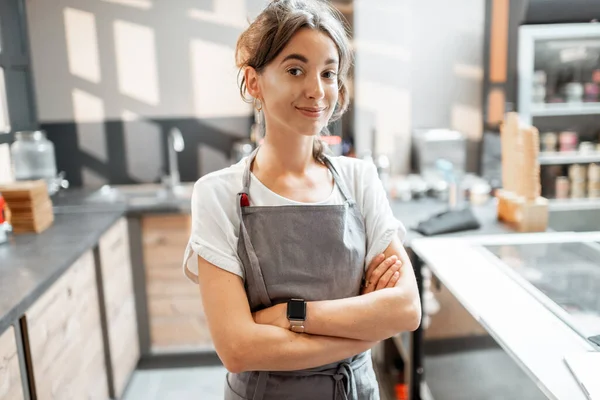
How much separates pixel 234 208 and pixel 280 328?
29 cm

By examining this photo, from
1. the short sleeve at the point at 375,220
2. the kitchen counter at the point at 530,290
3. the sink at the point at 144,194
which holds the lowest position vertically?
the kitchen counter at the point at 530,290

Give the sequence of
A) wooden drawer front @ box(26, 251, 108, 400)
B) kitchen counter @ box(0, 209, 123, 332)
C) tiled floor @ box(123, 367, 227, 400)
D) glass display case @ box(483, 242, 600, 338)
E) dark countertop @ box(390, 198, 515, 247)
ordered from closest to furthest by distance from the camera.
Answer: glass display case @ box(483, 242, 600, 338), kitchen counter @ box(0, 209, 123, 332), wooden drawer front @ box(26, 251, 108, 400), dark countertop @ box(390, 198, 515, 247), tiled floor @ box(123, 367, 227, 400)

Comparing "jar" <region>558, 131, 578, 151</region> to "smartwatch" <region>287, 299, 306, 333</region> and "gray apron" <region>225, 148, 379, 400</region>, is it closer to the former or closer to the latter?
"gray apron" <region>225, 148, 379, 400</region>

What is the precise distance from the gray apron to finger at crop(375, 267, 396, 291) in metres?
0.05

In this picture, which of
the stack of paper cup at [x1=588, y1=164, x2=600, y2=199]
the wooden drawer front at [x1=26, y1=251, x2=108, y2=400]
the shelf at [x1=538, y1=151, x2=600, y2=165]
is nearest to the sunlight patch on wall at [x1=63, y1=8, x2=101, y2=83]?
the wooden drawer front at [x1=26, y1=251, x2=108, y2=400]

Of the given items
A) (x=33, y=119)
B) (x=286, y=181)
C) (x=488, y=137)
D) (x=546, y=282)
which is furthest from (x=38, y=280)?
(x=488, y=137)

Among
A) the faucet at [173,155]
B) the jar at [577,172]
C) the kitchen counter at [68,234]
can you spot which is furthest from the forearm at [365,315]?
the jar at [577,172]

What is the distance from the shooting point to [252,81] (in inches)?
51.4

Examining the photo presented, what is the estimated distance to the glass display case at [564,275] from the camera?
1.52 m

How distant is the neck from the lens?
4.44 ft

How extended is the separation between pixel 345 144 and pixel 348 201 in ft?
8.18

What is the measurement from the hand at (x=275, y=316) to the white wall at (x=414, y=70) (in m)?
2.70

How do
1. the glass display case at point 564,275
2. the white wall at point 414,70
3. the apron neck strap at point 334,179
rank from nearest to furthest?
the apron neck strap at point 334,179 < the glass display case at point 564,275 < the white wall at point 414,70

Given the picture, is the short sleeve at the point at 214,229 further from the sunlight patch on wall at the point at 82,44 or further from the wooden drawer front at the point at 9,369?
the sunlight patch on wall at the point at 82,44
